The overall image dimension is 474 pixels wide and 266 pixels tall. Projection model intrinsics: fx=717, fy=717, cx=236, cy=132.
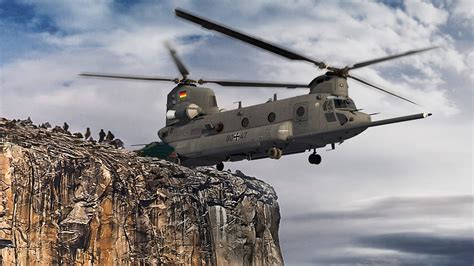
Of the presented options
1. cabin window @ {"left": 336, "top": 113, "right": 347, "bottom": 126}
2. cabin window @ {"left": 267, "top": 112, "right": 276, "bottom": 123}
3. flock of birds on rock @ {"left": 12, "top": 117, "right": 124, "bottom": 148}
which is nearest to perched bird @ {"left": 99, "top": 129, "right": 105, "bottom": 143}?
flock of birds on rock @ {"left": 12, "top": 117, "right": 124, "bottom": 148}

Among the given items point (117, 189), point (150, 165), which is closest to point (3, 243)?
point (117, 189)

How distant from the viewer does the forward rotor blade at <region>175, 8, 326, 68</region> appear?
42906 mm

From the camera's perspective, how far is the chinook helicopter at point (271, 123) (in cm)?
4794

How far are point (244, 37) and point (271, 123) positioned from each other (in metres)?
8.05

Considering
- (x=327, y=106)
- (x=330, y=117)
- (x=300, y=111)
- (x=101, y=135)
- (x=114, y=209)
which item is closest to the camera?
(x=330, y=117)

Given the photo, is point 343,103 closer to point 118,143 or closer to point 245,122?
point 245,122

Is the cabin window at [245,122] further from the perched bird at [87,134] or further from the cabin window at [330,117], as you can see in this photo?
the perched bird at [87,134]

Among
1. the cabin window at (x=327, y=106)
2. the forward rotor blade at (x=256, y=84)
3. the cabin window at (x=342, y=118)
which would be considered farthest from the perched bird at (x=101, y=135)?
the cabin window at (x=342, y=118)

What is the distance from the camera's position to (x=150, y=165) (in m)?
106

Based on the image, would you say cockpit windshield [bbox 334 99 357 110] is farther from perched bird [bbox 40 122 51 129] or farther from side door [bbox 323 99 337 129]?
perched bird [bbox 40 122 51 129]

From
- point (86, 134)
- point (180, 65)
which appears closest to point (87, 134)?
point (86, 134)

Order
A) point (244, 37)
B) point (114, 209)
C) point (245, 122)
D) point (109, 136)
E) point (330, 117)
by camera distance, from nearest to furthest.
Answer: point (244, 37)
point (330, 117)
point (245, 122)
point (114, 209)
point (109, 136)

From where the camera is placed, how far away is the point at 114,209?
326 ft

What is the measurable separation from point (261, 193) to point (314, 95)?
2876 inches
